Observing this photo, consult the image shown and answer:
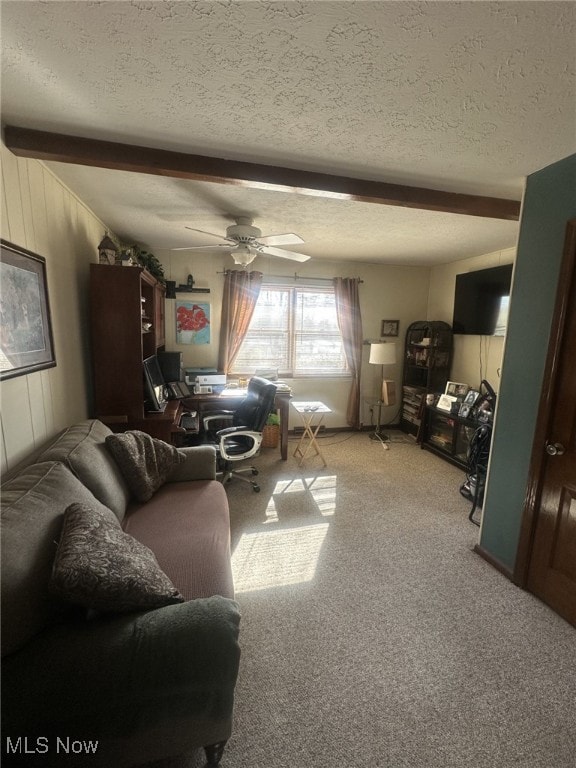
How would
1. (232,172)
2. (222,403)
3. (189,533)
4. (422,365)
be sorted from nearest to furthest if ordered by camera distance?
→ (189,533), (232,172), (222,403), (422,365)

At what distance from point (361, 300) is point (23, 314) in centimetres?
395

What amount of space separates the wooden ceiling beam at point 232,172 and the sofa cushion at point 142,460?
1499mm

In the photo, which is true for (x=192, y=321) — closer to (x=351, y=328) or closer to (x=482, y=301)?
(x=351, y=328)

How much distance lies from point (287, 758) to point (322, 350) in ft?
13.1

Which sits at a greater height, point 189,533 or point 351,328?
point 351,328

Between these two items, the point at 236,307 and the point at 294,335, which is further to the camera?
the point at 294,335

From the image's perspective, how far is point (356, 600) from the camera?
5.99 feet

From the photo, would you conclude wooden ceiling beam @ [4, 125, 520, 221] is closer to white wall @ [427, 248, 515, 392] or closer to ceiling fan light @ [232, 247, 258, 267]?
ceiling fan light @ [232, 247, 258, 267]

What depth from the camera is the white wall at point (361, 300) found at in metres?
4.06

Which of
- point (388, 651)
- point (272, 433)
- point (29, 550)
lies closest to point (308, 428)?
point (272, 433)

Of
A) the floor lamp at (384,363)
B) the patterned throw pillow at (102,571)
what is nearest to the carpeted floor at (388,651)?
the patterned throw pillow at (102,571)

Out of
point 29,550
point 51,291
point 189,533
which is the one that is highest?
point 51,291

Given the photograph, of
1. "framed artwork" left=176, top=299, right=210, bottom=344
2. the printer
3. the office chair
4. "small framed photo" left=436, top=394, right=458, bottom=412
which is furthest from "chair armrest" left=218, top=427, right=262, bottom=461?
"small framed photo" left=436, top=394, right=458, bottom=412

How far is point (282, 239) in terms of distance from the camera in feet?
8.23
